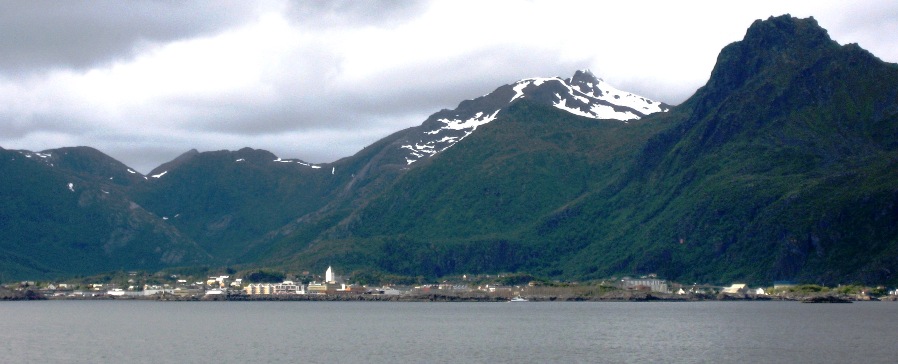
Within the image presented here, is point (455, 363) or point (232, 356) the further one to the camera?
point (232, 356)

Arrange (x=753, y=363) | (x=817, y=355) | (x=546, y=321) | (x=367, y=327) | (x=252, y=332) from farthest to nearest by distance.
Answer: (x=546, y=321)
(x=367, y=327)
(x=252, y=332)
(x=817, y=355)
(x=753, y=363)

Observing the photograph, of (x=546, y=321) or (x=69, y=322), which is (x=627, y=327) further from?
(x=69, y=322)

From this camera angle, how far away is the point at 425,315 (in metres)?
166

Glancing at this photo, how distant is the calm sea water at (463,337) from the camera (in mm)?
91750

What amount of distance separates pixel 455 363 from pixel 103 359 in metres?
26.6

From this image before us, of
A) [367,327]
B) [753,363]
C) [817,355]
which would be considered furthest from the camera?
[367,327]

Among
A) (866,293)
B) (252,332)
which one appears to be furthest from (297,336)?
(866,293)

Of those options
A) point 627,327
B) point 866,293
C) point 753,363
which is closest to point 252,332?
point 627,327

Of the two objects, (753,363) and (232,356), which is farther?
(232,356)

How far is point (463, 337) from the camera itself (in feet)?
373

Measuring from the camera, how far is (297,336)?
4532 inches

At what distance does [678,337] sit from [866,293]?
326ft

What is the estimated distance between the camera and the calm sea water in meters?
91.8

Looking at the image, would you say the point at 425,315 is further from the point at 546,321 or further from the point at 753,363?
the point at 753,363
